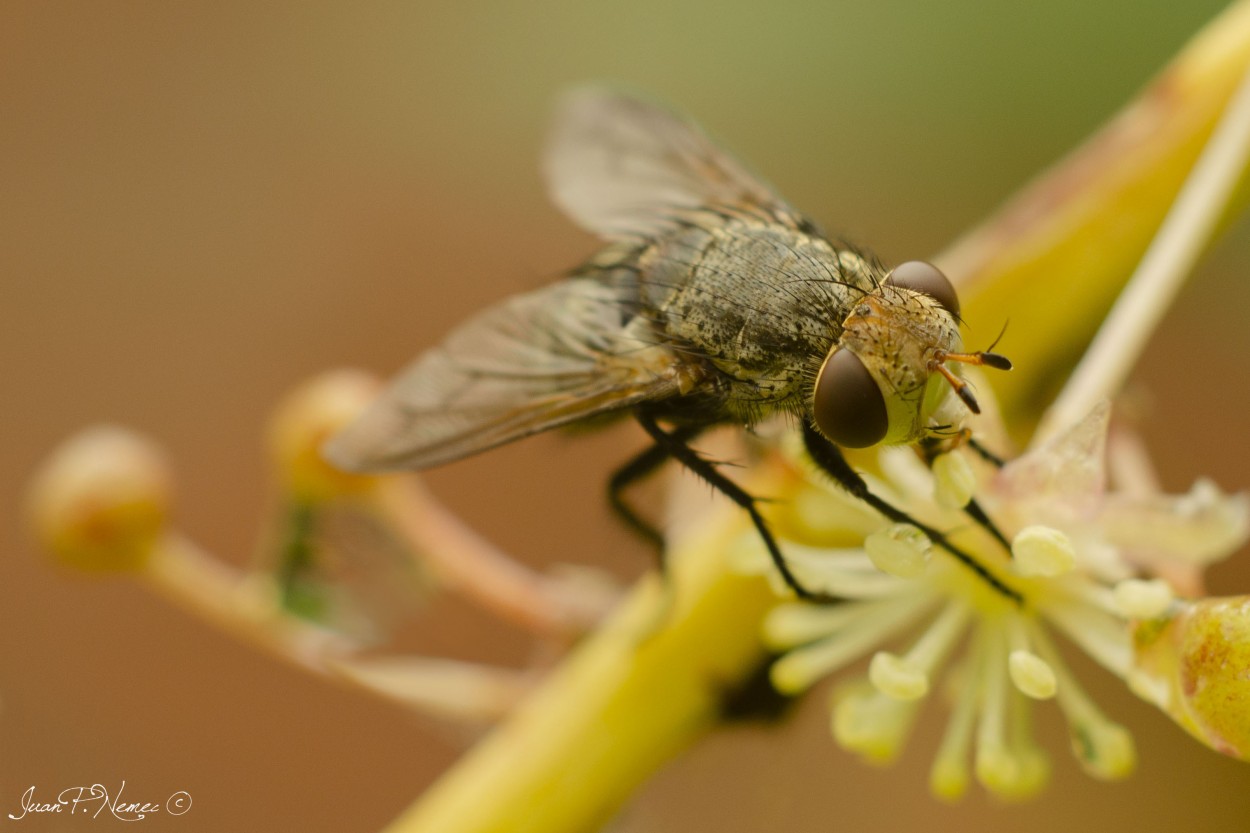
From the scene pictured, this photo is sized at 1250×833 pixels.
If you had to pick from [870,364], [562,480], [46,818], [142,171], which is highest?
[142,171]

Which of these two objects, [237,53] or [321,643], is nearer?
[321,643]

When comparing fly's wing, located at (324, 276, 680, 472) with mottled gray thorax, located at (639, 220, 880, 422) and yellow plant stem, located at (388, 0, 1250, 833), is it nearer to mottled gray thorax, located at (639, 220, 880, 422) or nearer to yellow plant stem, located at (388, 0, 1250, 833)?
mottled gray thorax, located at (639, 220, 880, 422)

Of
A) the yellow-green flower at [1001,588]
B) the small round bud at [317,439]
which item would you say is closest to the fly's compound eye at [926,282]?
the yellow-green flower at [1001,588]

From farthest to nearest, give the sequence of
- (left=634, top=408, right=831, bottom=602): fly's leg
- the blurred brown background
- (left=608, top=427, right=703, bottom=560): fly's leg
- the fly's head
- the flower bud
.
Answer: the blurred brown background → (left=608, top=427, right=703, bottom=560): fly's leg → (left=634, top=408, right=831, bottom=602): fly's leg → the fly's head → the flower bud

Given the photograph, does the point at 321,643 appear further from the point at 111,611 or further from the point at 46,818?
the point at 111,611

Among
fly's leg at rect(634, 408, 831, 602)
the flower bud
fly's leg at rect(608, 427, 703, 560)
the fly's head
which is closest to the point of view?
the flower bud

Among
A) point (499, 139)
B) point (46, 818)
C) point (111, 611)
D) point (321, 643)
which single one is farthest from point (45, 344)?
point (321, 643)

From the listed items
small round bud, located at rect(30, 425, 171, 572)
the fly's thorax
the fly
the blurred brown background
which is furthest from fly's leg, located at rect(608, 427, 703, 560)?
the blurred brown background
